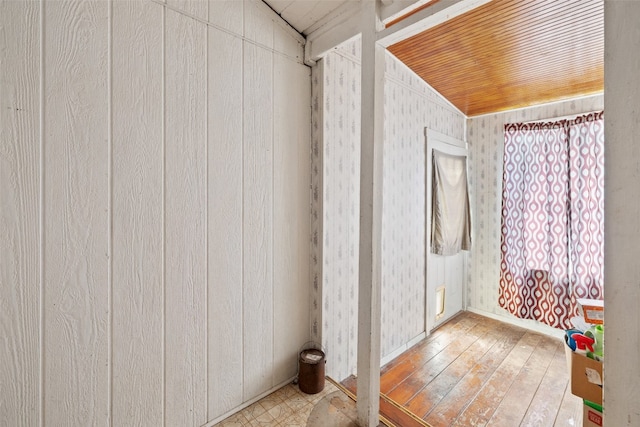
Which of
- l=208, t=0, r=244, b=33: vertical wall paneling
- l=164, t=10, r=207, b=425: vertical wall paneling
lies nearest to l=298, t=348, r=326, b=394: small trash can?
l=164, t=10, r=207, b=425: vertical wall paneling

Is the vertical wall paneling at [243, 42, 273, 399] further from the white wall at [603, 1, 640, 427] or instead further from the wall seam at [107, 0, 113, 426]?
the white wall at [603, 1, 640, 427]

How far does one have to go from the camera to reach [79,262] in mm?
1034

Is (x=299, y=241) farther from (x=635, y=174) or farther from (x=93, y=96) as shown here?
(x=635, y=174)

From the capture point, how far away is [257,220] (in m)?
1.51

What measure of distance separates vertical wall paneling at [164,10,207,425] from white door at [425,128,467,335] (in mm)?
2201

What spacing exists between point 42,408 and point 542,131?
4.04m

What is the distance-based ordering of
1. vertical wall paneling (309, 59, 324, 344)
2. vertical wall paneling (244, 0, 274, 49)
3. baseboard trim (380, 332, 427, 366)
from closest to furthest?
vertical wall paneling (244, 0, 274, 49) < vertical wall paneling (309, 59, 324, 344) < baseboard trim (380, 332, 427, 366)

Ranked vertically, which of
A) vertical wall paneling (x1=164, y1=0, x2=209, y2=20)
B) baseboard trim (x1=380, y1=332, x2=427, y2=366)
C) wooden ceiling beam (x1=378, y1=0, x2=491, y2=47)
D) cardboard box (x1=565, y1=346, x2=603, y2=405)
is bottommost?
baseboard trim (x1=380, y1=332, x2=427, y2=366)

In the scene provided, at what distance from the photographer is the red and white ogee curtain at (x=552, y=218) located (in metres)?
2.62

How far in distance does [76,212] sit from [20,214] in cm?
14

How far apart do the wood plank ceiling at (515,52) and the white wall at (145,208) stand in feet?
3.52

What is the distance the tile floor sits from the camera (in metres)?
Answer: 1.37

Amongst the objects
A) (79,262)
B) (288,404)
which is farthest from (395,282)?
(79,262)

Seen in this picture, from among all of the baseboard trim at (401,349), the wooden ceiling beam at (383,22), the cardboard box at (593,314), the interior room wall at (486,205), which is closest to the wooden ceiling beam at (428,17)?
the wooden ceiling beam at (383,22)
